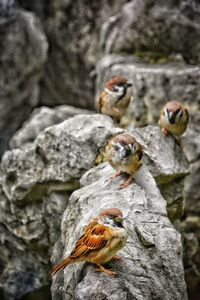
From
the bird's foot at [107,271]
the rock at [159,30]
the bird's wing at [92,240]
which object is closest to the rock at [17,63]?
the rock at [159,30]

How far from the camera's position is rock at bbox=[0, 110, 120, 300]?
5.85 m

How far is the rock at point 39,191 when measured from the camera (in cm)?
585

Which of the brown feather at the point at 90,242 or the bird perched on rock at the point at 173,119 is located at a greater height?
the brown feather at the point at 90,242

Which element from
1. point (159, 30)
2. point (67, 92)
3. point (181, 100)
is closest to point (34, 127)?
point (181, 100)

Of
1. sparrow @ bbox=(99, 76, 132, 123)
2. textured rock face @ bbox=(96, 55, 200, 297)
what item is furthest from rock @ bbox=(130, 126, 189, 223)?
textured rock face @ bbox=(96, 55, 200, 297)

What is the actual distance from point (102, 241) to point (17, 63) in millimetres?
6114

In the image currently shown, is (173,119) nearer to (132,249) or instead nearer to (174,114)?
(174,114)

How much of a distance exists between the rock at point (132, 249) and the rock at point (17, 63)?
4.77 metres

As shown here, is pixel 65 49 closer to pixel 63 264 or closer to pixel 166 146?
pixel 166 146

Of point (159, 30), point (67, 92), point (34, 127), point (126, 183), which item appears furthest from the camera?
point (67, 92)

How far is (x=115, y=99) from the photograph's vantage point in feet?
21.5

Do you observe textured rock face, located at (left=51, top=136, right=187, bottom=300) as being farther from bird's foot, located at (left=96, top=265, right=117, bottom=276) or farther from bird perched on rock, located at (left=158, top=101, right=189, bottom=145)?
bird perched on rock, located at (left=158, top=101, right=189, bottom=145)

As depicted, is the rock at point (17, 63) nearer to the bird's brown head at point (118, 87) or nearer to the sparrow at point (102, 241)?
the bird's brown head at point (118, 87)

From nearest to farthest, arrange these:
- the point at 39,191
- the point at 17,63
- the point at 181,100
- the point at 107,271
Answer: the point at 107,271
the point at 39,191
the point at 181,100
the point at 17,63
